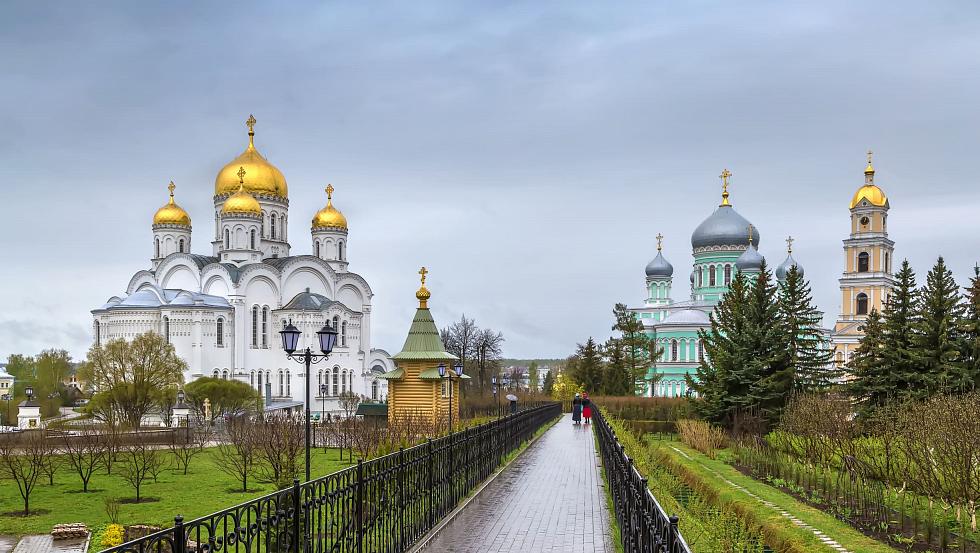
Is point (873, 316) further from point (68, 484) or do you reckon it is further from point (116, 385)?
point (116, 385)

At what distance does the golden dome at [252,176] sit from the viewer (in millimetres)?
54656

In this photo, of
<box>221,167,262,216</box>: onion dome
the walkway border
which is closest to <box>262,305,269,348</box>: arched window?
<box>221,167,262,216</box>: onion dome

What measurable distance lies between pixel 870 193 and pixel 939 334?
37876 millimetres

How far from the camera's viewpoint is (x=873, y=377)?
23.9 meters

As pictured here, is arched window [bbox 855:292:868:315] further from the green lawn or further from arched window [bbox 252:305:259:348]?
the green lawn

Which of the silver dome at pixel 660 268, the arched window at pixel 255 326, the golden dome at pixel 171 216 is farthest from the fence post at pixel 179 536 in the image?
the silver dome at pixel 660 268

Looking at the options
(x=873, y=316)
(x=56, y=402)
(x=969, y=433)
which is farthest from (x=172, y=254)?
(x=969, y=433)

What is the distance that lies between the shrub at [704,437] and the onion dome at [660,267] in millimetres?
41003

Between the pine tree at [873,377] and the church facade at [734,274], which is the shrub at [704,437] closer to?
the pine tree at [873,377]

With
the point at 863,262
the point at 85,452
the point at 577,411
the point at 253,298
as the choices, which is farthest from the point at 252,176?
the point at 863,262

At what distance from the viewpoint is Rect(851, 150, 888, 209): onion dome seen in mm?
57250

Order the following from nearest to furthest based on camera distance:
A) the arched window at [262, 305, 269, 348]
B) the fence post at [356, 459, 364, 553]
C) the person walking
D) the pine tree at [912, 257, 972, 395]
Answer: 1. the fence post at [356, 459, 364, 553]
2. the pine tree at [912, 257, 972, 395]
3. the person walking
4. the arched window at [262, 305, 269, 348]

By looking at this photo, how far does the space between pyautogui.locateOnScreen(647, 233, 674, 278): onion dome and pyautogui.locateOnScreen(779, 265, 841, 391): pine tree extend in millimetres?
34037

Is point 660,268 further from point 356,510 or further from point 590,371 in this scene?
point 356,510
